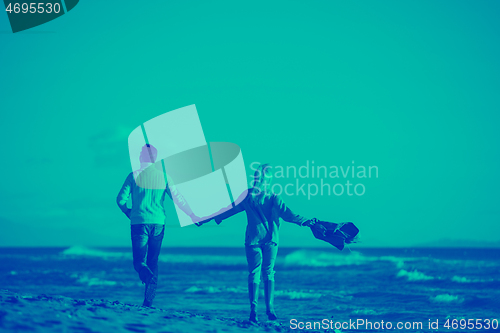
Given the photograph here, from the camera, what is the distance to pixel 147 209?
16.2ft

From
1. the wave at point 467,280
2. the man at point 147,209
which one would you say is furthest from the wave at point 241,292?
the man at point 147,209

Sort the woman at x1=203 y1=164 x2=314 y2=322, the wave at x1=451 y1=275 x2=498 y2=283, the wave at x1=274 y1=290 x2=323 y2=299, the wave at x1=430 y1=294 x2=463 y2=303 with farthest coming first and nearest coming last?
the wave at x1=451 y1=275 x2=498 y2=283 → the wave at x1=274 y1=290 x2=323 y2=299 → the wave at x1=430 y1=294 x2=463 y2=303 → the woman at x1=203 y1=164 x2=314 y2=322

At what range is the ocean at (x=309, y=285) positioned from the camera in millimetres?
10719

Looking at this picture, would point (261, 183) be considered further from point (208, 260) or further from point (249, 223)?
point (208, 260)

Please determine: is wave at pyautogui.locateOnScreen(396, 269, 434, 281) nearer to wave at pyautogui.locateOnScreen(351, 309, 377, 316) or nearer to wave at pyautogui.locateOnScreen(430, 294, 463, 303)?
wave at pyautogui.locateOnScreen(430, 294, 463, 303)

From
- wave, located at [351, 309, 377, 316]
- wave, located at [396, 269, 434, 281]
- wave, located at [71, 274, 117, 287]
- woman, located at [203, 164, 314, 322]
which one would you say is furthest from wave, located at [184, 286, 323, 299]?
woman, located at [203, 164, 314, 322]

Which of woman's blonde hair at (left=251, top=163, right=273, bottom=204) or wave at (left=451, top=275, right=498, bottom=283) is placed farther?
wave at (left=451, top=275, right=498, bottom=283)

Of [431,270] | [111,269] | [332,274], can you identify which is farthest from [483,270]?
[111,269]

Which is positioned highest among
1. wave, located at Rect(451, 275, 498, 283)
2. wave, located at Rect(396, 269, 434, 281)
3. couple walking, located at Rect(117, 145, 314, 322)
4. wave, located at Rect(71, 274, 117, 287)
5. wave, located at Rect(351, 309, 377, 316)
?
couple walking, located at Rect(117, 145, 314, 322)

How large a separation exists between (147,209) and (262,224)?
1.23 m

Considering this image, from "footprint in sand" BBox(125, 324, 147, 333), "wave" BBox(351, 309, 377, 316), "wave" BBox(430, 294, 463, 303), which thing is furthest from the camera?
"wave" BBox(430, 294, 463, 303)

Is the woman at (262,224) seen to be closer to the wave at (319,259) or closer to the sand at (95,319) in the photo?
the sand at (95,319)

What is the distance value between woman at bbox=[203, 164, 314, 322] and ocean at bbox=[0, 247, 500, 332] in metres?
1.60

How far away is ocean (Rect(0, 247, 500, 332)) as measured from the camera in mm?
10719
